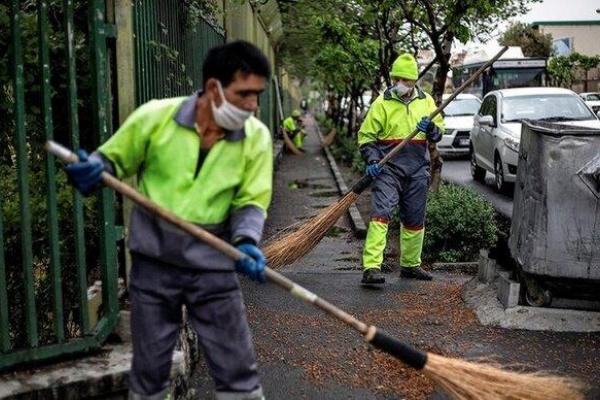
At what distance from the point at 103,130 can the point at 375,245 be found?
3366 mm

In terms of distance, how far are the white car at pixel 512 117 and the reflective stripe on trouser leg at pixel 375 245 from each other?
600 cm

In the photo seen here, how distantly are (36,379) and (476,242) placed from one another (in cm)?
517

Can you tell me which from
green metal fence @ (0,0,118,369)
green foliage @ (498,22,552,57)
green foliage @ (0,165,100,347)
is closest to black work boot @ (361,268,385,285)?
green metal fence @ (0,0,118,369)

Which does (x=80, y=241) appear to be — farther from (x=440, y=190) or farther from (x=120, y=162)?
(x=440, y=190)

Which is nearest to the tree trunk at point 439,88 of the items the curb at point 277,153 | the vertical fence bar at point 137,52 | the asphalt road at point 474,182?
the asphalt road at point 474,182

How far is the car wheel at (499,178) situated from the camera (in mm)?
12695

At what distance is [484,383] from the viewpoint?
366 cm

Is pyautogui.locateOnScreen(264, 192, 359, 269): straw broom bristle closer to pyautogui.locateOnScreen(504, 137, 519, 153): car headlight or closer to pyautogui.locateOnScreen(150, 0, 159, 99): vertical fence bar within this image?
pyautogui.locateOnScreen(150, 0, 159, 99): vertical fence bar

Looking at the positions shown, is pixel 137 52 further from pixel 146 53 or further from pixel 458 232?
pixel 458 232

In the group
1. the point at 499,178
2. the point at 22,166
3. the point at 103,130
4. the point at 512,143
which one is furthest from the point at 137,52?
the point at 499,178

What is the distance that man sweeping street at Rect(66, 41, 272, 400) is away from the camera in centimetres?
302

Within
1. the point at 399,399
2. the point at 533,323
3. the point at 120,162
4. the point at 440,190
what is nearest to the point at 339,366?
the point at 399,399

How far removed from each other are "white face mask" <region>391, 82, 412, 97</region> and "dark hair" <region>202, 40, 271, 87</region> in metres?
3.95

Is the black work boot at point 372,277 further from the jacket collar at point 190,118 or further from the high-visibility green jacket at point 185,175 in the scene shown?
the jacket collar at point 190,118
